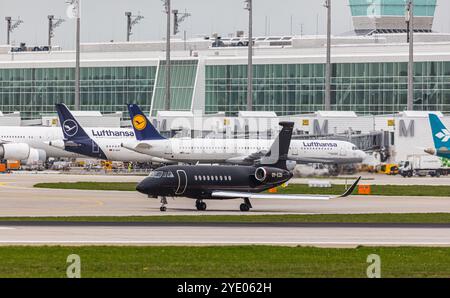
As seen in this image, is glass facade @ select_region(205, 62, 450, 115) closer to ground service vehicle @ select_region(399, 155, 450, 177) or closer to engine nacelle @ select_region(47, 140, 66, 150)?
ground service vehicle @ select_region(399, 155, 450, 177)

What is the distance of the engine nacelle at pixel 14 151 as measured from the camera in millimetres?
129500

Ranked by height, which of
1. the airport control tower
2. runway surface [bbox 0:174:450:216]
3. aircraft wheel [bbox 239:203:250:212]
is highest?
the airport control tower

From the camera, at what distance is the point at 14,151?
130 m

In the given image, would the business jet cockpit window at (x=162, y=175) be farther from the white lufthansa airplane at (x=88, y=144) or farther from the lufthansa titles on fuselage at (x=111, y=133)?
the lufthansa titles on fuselage at (x=111, y=133)

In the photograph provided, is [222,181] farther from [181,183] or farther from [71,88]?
[71,88]

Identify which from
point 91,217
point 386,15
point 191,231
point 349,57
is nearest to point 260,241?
point 191,231

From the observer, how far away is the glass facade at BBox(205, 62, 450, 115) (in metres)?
165

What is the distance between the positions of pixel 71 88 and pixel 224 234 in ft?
465

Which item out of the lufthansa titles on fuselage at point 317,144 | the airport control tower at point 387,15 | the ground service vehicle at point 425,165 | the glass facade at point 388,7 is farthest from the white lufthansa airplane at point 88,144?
the glass facade at point 388,7

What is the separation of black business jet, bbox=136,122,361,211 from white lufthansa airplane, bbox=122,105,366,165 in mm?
51478

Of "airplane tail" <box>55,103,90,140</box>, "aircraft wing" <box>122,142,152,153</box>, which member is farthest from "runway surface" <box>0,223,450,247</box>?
"airplane tail" <box>55,103,90,140</box>

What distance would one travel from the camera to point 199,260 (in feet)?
127

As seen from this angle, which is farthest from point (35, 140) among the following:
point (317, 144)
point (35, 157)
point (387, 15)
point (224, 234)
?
point (224, 234)

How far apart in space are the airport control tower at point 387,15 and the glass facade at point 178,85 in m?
31.3
